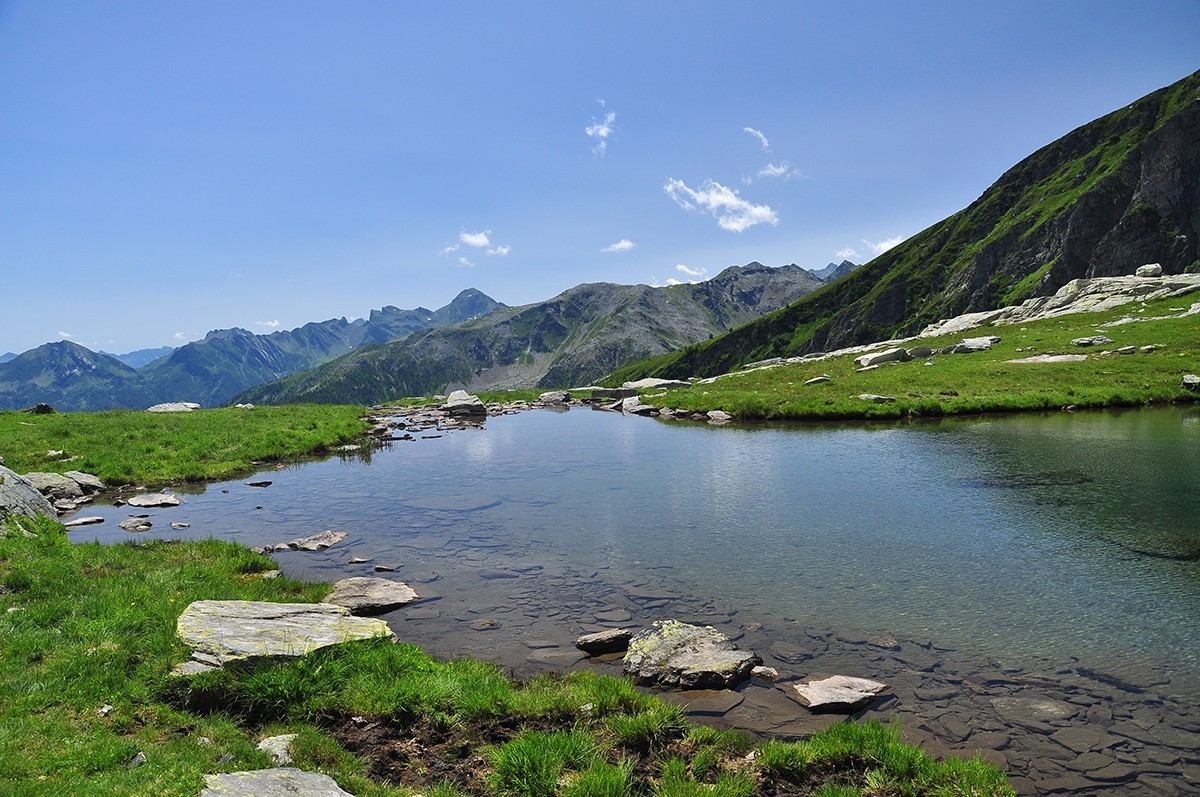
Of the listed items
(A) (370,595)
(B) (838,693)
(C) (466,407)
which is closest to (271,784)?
(A) (370,595)

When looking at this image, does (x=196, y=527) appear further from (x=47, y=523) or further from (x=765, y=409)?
(x=765, y=409)

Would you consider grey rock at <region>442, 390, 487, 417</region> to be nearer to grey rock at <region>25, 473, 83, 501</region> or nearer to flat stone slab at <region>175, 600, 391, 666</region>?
grey rock at <region>25, 473, 83, 501</region>

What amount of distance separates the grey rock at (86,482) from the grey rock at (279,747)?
1198 inches

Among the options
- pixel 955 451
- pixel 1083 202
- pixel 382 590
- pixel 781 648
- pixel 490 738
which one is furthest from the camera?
pixel 1083 202

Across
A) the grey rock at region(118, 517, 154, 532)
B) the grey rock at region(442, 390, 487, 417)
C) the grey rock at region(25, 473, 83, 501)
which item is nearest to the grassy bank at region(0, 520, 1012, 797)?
the grey rock at region(118, 517, 154, 532)

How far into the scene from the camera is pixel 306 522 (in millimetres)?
26156

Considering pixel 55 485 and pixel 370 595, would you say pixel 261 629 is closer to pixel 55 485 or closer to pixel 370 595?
pixel 370 595

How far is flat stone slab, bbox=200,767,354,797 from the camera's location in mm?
7430

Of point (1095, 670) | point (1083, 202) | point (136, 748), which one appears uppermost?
point (1083, 202)

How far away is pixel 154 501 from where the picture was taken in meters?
29.5

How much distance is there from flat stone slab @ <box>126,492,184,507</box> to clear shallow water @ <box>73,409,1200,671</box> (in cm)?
105

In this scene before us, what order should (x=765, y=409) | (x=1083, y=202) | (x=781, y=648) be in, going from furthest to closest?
1. (x=1083, y=202)
2. (x=765, y=409)
3. (x=781, y=648)

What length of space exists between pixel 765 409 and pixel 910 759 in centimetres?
4778

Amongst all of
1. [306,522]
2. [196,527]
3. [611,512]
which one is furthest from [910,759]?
[196,527]
